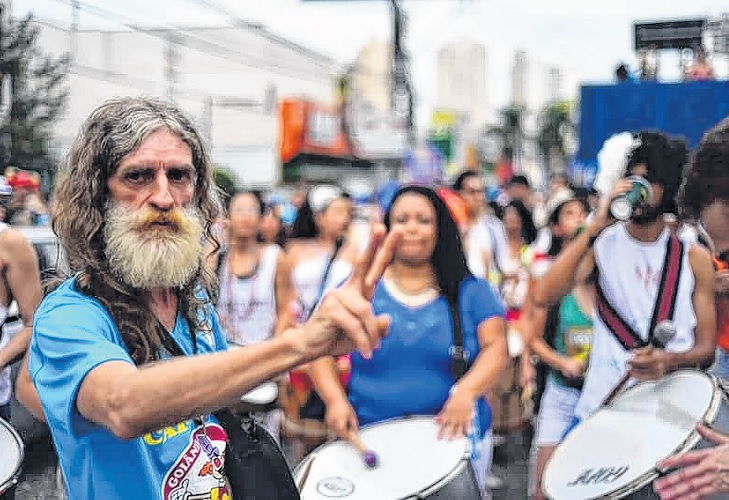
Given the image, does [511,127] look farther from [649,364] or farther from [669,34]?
[649,364]

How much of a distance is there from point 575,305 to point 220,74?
30927 mm

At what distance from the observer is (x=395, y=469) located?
2830mm

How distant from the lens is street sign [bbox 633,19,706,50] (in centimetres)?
898

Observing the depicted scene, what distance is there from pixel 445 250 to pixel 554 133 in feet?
208

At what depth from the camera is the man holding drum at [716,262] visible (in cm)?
223

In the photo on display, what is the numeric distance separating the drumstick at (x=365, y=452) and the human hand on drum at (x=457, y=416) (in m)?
0.26

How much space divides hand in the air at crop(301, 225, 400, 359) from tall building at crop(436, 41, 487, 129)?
97.5 m

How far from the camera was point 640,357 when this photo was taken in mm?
3066

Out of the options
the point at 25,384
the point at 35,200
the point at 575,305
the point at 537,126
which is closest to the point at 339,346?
the point at 25,384

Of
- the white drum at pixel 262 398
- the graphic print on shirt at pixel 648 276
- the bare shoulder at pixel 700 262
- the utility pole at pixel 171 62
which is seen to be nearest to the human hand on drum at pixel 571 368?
the graphic print on shirt at pixel 648 276

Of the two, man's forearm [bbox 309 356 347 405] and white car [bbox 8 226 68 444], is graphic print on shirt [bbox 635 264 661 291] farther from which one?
white car [bbox 8 226 68 444]

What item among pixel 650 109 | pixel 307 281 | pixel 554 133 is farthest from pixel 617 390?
pixel 554 133

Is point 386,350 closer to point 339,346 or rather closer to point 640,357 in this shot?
point 640,357

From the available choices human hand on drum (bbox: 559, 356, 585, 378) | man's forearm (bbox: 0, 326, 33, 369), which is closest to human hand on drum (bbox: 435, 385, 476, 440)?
human hand on drum (bbox: 559, 356, 585, 378)
